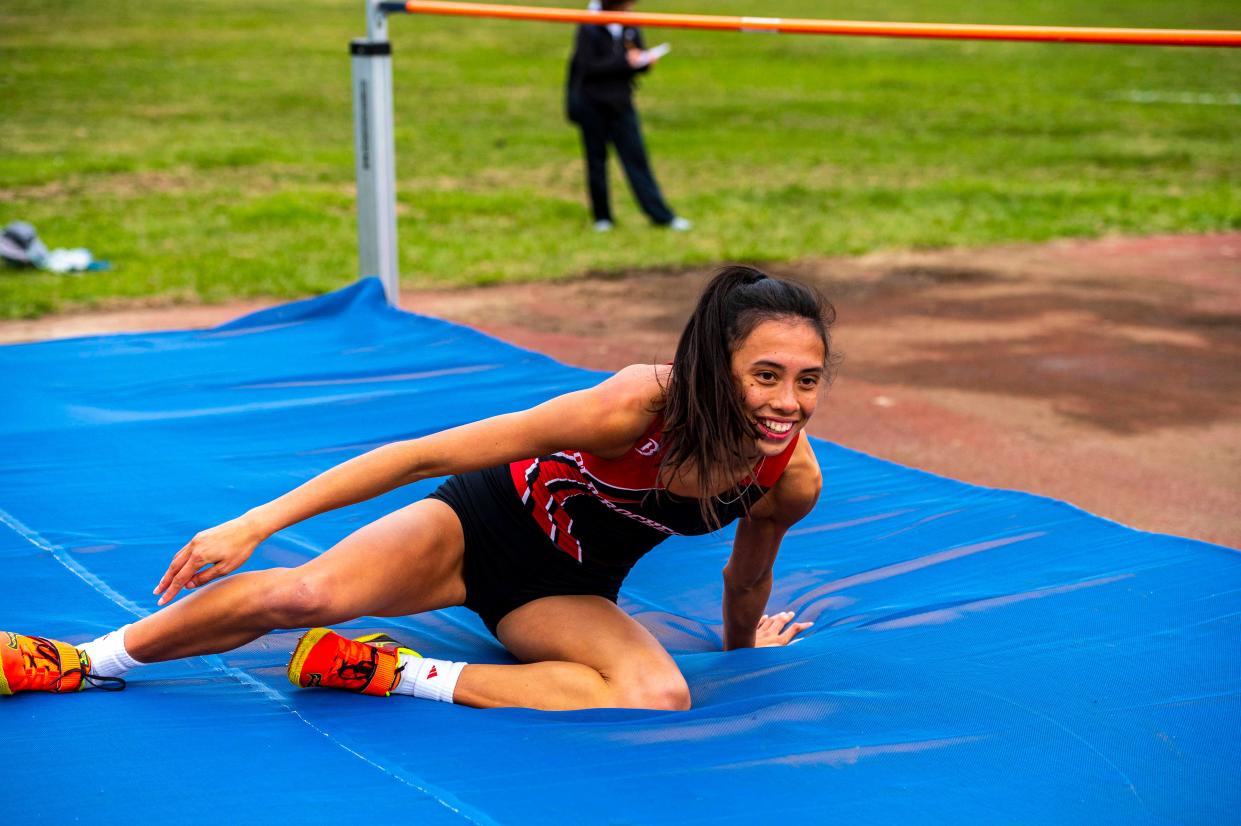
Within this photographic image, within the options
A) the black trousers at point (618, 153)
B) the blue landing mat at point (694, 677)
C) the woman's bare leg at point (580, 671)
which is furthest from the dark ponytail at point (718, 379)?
the black trousers at point (618, 153)

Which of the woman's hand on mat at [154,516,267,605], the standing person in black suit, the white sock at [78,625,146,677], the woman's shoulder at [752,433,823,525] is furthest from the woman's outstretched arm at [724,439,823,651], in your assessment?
the standing person in black suit

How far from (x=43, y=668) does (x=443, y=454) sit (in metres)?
0.88

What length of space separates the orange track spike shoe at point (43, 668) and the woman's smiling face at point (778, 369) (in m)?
1.36

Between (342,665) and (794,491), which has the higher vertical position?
(794,491)

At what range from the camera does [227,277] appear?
26.3 ft

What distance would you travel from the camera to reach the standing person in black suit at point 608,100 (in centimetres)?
915

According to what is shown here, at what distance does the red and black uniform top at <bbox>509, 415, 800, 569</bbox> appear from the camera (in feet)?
9.43

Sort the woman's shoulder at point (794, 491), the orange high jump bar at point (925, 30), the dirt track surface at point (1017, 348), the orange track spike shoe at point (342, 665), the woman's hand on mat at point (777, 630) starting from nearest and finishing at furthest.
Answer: the orange track spike shoe at point (342, 665) < the woman's shoulder at point (794, 491) < the woman's hand on mat at point (777, 630) < the orange high jump bar at point (925, 30) < the dirt track surface at point (1017, 348)

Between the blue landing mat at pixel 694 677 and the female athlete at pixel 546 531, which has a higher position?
the female athlete at pixel 546 531

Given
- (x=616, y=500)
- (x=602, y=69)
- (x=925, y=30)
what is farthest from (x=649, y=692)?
(x=602, y=69)

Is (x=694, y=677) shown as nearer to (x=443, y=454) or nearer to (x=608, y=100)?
(x=443, y=454)

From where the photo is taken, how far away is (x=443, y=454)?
269 cm

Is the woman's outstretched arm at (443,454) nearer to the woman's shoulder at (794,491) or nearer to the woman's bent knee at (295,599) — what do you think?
the woman's bent knee at (295,599)

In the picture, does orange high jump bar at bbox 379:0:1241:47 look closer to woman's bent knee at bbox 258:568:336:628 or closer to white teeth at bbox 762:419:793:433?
white teeth at bbox 762:419:793:433
